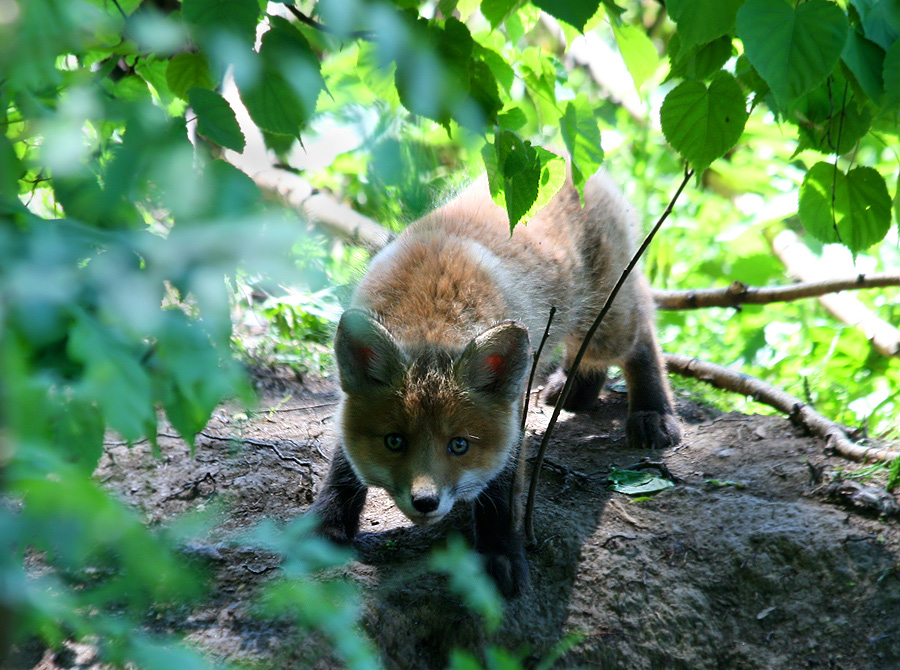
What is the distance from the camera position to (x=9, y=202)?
0.97m

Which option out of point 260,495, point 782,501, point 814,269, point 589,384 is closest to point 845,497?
point 782,501

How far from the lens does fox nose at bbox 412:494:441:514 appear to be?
104 inches

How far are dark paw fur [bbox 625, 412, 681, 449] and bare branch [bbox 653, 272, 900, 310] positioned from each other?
127cm

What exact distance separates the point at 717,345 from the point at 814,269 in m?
1.20

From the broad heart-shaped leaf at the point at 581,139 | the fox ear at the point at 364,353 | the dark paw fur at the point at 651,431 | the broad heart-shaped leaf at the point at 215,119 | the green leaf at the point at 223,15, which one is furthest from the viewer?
the dark paw fur at the point at 651,431

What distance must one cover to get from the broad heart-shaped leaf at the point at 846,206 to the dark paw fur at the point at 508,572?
1.64 metres

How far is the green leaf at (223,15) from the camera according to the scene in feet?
5.01

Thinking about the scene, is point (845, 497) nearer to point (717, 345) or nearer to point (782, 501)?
point (782, 501)

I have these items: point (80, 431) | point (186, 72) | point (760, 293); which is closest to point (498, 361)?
point (186, 72)

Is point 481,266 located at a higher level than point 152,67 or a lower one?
lower

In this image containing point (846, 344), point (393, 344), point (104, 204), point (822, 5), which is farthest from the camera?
point (846, 344)

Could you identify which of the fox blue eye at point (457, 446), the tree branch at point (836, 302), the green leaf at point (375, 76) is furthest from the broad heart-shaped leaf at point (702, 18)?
the tree branch at point (836, 302)

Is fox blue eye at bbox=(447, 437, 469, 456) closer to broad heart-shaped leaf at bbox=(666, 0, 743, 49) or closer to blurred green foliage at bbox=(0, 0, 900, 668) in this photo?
blurred green foliage at bbox=(0, 0, 900, 668)

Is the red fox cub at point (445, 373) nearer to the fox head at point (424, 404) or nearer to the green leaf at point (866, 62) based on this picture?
the fox head at point (424, 404)
